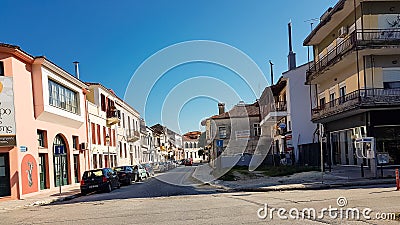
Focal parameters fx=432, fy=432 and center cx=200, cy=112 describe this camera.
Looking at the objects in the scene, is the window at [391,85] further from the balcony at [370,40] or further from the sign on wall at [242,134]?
the sign on wall at [242,134]

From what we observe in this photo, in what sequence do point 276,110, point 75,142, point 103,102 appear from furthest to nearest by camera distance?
1. point 276,110
2. point 103,102
3. point 75,142

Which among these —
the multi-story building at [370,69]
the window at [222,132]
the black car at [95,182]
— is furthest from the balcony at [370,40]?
the window at [222,132]

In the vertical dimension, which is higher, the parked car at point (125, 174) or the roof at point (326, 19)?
the roof at point (326, 19)

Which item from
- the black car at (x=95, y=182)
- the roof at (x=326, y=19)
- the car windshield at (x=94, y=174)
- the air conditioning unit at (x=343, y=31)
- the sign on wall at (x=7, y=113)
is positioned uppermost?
the roof at (x=326, y=19)

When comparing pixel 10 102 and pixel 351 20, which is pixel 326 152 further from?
pixel 10 102

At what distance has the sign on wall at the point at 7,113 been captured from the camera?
23156 mm

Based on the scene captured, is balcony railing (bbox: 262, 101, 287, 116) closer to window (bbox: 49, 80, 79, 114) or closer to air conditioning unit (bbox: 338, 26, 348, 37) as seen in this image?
air conditioning unit (bbox: 338, 26, 348, 37)

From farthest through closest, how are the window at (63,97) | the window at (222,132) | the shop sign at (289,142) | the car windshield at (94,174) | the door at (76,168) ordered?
the window at (222,132), the shop sign at (289,142), the door at (76,168), the window at (63,97), the car windshield at (94,174)

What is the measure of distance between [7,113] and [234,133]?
24.6m

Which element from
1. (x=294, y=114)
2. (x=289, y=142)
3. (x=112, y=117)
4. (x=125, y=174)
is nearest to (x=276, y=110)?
(x=289, y=142)

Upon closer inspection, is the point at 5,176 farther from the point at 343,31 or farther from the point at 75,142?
the point at 343,31

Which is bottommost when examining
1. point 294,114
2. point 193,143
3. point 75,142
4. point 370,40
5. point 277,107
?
point 193,143

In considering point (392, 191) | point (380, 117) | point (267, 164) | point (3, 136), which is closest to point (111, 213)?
point (392, 191)

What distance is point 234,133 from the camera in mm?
43531
